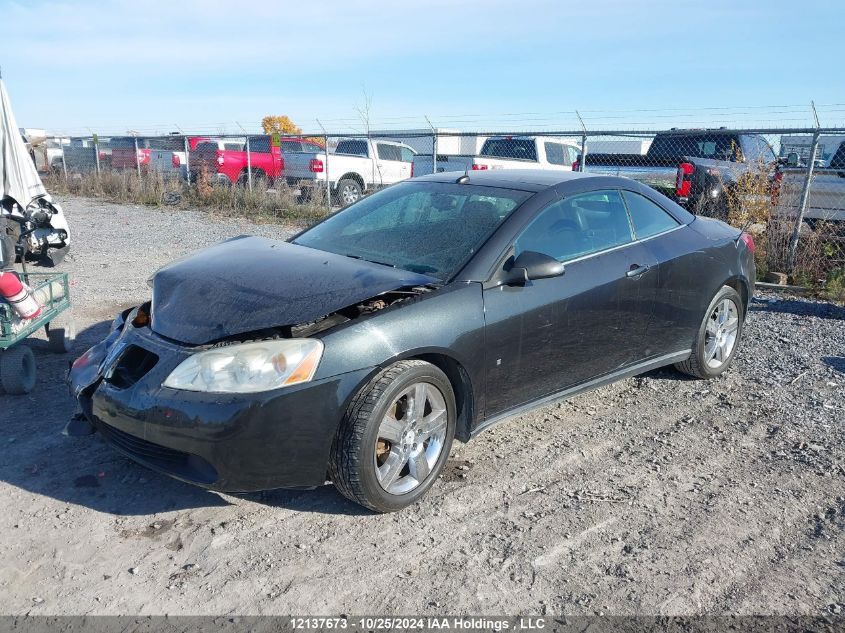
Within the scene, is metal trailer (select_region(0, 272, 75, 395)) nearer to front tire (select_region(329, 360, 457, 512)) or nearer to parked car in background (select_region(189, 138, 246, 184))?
front tire (select_region(329, 360, 457, 512))

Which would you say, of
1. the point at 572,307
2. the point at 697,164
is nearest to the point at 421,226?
the point at 572,307

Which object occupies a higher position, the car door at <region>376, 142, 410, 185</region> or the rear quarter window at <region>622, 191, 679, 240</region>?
the rear quarter window at <region>622, 191, 679, 240</region>

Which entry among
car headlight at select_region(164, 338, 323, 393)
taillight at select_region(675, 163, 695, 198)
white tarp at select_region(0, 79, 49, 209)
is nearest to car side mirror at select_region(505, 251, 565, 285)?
car headlight at select_region(164, 338, 323, 393)

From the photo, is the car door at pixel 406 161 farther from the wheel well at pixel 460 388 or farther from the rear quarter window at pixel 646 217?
the wheel well at pixel 460 388

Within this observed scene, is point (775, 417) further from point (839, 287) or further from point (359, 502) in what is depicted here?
point (839, 287)

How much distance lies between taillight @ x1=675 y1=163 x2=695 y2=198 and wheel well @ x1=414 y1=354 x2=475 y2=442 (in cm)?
755

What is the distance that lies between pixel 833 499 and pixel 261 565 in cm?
290

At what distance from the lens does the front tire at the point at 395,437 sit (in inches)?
127

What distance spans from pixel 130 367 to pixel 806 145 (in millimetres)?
9416

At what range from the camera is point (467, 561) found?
121 inches

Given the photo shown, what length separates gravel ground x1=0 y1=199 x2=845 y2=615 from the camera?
2848 mm

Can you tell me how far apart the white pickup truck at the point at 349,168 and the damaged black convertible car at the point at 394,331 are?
11152 millimetres

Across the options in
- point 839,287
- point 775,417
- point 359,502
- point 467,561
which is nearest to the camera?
point 467,561

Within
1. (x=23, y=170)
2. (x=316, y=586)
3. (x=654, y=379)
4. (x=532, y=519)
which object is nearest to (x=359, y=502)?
(x=316, y=586)
